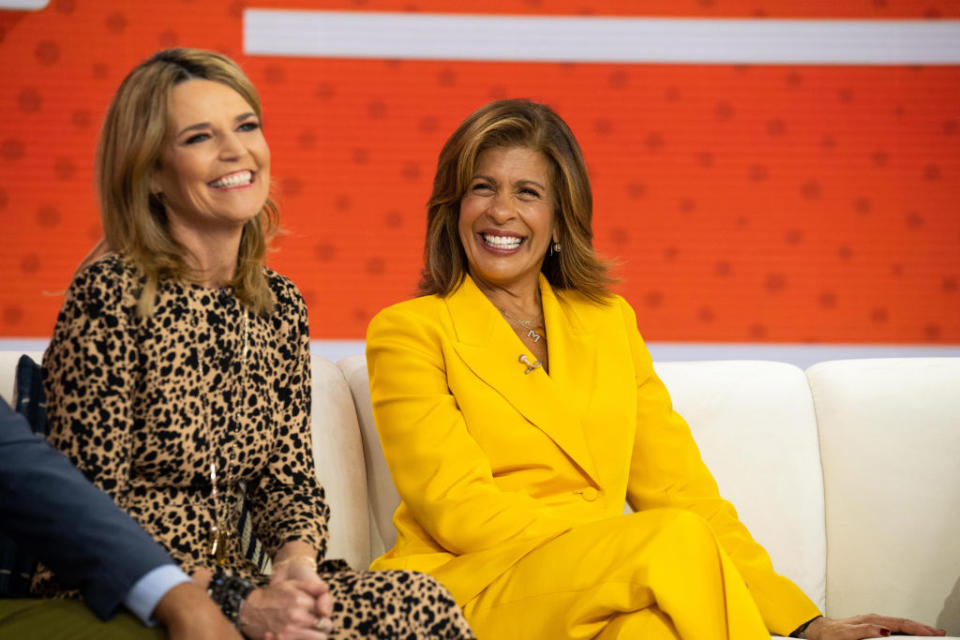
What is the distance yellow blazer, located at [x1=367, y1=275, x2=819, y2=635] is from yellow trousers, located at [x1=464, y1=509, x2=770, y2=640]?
105mm

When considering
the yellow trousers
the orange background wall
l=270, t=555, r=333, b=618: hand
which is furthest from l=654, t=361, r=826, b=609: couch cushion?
l=270, t=555, r=333, b=618: hand

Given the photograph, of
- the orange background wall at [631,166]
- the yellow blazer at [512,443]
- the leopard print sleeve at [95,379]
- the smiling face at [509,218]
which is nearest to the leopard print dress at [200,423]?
the leopard print sleeve at [95,379]

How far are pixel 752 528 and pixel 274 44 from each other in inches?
87.6

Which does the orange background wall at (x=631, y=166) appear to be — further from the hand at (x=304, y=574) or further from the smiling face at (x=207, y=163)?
the hand at (x=304, y=574)

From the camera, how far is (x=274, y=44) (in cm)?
360

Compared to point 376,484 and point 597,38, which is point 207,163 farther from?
point 597,38

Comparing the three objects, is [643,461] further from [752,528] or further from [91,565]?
[91,565]

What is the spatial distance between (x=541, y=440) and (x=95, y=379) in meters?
0.98

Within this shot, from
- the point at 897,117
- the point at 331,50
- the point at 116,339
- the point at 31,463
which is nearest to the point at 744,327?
the point at 897,117

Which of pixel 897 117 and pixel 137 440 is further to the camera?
pixel 897 117

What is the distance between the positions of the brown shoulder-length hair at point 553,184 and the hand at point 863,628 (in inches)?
34.1

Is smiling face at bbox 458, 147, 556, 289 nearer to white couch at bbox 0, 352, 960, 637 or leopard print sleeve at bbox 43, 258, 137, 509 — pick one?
white couch at bbox 0, 352, 960, 637

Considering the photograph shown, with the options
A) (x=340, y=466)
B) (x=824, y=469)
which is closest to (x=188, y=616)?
(x=340, y=466)

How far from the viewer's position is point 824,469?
264 centimetres
